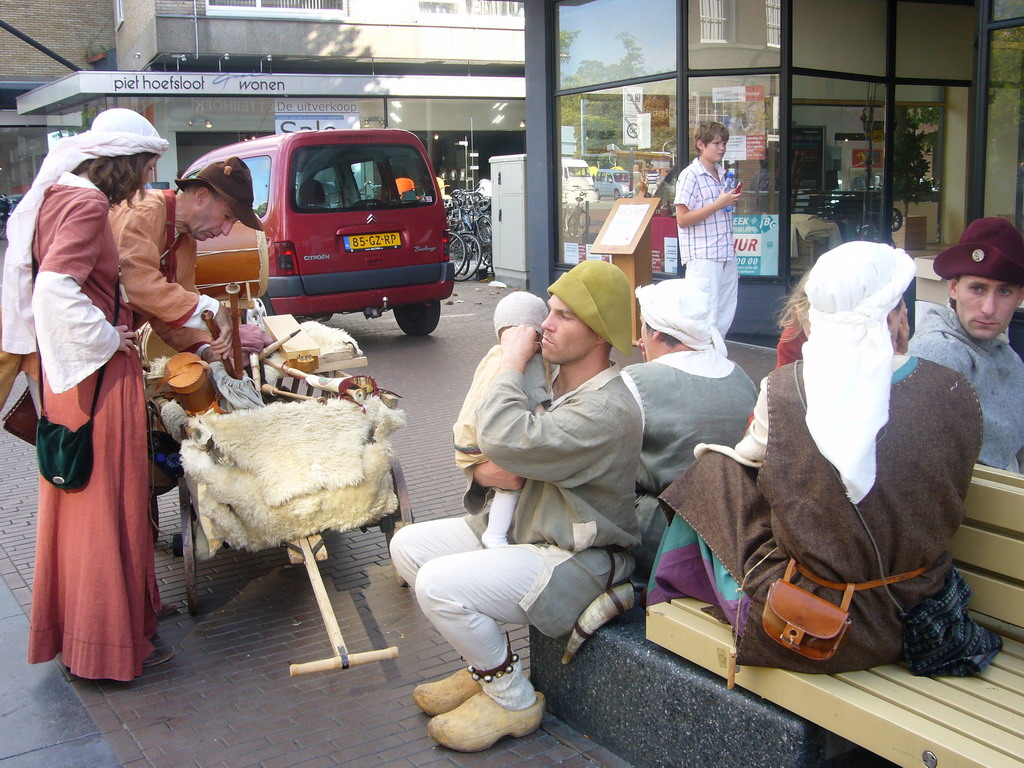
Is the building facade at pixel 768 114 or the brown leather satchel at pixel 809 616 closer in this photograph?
the brown leather satchel at pixel 809 616

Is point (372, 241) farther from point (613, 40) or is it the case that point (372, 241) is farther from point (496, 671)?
point (496, 671)

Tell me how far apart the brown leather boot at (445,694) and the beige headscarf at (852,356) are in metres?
1.61

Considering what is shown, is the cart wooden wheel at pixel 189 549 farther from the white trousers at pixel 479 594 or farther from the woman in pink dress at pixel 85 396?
the white trousers at pixel 479 594

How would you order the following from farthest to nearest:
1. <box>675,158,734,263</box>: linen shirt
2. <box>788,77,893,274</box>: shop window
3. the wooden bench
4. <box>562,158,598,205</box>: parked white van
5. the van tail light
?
<box>562,158,598,205</box>: parked white van < <box>788,77,893,274</box>: shop window < the van tail light < <box>675,158,734,263</box>: linen shirt < the wooden bench

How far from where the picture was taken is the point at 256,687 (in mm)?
3783

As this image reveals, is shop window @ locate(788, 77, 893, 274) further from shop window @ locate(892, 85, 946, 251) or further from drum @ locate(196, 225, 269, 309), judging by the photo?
drum @ locate(196, 225, 269, 309)

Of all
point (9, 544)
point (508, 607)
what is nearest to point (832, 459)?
point (508, 607)

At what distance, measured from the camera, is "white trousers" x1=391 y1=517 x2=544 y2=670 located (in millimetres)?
3125

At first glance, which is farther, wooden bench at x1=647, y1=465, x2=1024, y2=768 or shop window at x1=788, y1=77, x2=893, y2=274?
shop window at x1=788, y1=77, x2=893, y2=274

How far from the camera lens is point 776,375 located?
260cm

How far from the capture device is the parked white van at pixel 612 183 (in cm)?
1143

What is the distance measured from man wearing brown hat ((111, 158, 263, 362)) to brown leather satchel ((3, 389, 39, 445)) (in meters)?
0.53

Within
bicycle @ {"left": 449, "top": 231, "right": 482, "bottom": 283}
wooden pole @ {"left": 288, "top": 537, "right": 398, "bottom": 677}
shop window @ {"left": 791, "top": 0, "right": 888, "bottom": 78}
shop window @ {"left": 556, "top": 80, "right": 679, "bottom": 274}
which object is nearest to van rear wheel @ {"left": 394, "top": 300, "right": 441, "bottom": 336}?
shop window @ {"left": 556, "top": 80, "right": 679, "bottom": 274}

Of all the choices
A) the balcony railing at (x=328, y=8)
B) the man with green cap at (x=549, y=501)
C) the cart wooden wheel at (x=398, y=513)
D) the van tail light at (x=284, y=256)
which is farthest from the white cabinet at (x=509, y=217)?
the balcony railing at (x=328, y=8)
